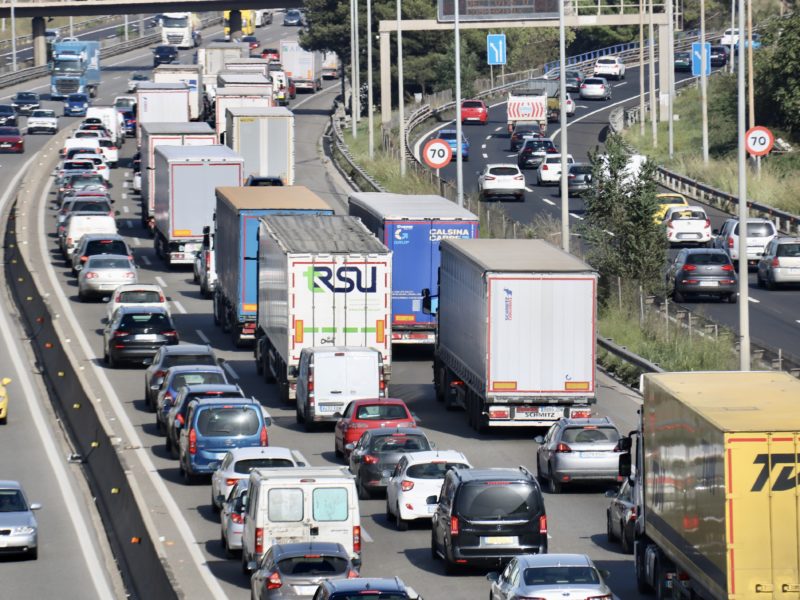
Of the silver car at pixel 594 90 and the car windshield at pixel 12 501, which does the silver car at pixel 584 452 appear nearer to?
the car windshield at pixel 12 501

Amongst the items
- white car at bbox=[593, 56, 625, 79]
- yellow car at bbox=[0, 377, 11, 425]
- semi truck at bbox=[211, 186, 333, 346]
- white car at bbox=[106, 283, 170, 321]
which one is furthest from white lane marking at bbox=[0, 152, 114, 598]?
white car at bbox=[593, 56, 625, 79]

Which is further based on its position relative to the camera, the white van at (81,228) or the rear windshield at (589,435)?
the white van at (81,228)

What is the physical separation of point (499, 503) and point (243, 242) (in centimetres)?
2138

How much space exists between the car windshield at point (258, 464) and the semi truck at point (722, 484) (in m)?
7.00

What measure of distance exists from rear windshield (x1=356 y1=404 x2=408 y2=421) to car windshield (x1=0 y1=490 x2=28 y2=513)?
6.55 m

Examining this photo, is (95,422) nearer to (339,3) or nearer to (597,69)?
(339,3)

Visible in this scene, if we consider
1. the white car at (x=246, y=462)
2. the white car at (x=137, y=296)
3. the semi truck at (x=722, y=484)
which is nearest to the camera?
the semi truck at (x=722, y=484)

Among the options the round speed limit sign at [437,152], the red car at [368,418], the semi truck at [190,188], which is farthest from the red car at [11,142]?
the red car at [368,418]

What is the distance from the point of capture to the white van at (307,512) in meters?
24.8

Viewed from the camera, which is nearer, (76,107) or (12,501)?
(12,501)

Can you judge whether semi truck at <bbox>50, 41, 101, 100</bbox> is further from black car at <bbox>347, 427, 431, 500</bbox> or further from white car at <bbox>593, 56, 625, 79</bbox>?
black car at <bbox>347, 427, 431, 500</bbox>

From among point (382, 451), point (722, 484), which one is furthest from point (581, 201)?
point (722, 484)

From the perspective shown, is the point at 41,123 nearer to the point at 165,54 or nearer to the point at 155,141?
the point at 155,141

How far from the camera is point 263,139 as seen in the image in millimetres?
67875
